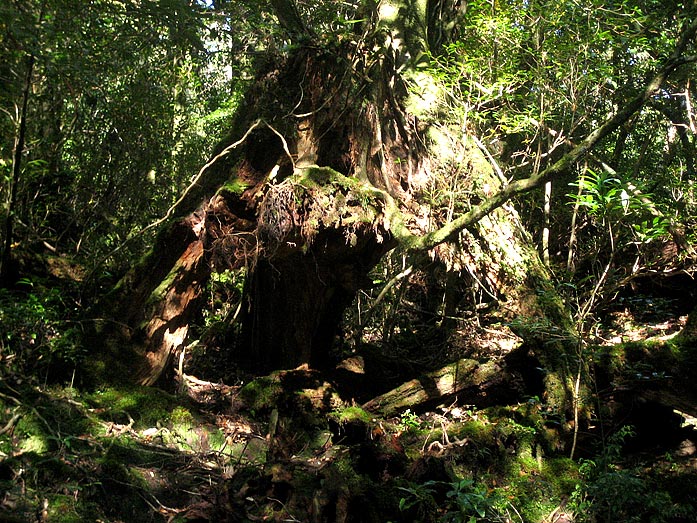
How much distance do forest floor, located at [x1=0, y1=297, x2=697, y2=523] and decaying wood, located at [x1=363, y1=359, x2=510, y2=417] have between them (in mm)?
79

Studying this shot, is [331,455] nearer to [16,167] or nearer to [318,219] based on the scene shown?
[318,219]

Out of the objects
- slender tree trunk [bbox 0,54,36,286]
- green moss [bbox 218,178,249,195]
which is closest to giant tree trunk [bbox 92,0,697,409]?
green moss [bbox 218,178,249,195]

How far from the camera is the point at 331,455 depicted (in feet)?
17.1

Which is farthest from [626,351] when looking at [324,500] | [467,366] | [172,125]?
[172,125]

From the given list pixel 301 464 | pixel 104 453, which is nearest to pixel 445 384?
pixel 301 464

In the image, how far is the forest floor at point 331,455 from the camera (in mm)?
3709

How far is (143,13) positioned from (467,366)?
4.92 meters

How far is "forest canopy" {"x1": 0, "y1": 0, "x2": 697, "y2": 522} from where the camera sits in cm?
455

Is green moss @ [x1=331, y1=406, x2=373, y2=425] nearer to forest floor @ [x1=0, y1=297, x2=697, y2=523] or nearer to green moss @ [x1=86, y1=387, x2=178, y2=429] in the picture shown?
forest floor @ [x1=0, y1=297, x2=697, y2=523]

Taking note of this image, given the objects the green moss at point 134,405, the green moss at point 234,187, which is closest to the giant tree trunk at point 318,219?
the green moss at point 234,187

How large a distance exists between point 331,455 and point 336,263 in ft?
7.04

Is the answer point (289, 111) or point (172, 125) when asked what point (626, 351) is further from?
point (172, 125)

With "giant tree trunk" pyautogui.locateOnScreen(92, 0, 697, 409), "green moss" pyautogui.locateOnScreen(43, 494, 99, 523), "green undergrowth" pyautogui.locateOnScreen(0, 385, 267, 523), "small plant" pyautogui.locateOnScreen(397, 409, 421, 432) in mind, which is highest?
"giant tree trunk" pyautogui.locateOnScreen(92, 0, 697, 409)

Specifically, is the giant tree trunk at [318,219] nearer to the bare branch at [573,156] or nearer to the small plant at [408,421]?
the bare branch at [573,156]
